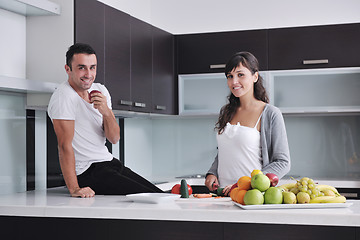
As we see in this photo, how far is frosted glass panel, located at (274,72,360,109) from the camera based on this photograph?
4.21 metres

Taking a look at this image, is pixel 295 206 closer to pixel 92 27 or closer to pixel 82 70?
pixel 82 70

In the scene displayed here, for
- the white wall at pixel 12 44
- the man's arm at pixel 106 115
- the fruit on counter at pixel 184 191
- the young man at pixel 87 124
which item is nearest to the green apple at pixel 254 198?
the fruit on counter at pixel 184 191

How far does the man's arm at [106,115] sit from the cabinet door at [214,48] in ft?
5.80

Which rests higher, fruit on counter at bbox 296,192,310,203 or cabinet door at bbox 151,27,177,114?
cabinet door at bbox 151,27,177,114

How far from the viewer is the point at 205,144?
16.3 feet

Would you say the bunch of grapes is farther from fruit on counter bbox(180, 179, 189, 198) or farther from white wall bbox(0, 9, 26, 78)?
white wall bbox(0, 9, 26, 78)

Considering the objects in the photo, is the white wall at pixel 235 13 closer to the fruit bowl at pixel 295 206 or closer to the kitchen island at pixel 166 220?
the kitchen island at pixel 166 220

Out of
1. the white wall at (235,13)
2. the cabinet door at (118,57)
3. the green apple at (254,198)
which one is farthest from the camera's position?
the white wall at (235,13)

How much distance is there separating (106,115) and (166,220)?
90cm

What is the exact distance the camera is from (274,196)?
198 centimetres

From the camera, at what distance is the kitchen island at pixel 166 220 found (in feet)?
6.21

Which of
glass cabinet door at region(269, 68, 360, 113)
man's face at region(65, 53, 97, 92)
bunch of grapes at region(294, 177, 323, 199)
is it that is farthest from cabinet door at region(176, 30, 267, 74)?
bunch of grapes at region(294, 177, 323, 199)

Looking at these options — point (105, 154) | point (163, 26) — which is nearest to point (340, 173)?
point (163, 26)

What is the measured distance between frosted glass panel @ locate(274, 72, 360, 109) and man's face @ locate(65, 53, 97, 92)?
6.48 feet
